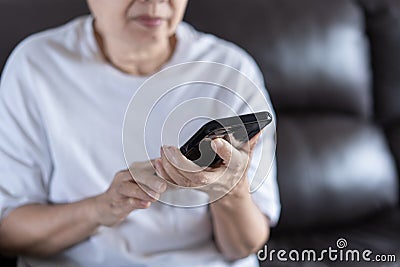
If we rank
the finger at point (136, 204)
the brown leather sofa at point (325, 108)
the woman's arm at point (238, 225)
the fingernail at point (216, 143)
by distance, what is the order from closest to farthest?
the fingernail at point (216, 143) < the finger at point (136, 204) < the woman's arm at point (238, 225) < the brown leather sofa at point (325, 108)

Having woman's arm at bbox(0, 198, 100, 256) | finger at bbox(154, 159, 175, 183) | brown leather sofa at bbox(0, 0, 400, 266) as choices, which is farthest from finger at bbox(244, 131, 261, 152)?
brown leather sofa at bbox(0, 0, 400, 266)

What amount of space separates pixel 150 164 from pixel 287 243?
Answer: 54cm

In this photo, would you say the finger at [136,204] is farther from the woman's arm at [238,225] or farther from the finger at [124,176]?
the woman's arm at [238,225]

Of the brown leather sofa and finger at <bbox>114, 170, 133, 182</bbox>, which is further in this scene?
the brown leather sofa

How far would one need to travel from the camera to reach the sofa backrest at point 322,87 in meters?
1.34

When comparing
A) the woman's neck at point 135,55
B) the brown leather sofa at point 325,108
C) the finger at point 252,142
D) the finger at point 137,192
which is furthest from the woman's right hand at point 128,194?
the brown leather sofa at point 325,108

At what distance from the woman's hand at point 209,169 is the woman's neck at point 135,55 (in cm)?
27

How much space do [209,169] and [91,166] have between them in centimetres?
27

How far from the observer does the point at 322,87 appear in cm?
141

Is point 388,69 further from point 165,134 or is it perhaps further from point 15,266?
point 15,266

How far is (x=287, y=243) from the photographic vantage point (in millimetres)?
1321

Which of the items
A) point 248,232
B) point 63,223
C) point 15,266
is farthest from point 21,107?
point 248,232

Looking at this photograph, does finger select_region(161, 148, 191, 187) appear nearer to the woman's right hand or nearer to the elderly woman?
the woman's right hand

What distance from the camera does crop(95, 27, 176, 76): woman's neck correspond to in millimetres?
1075
